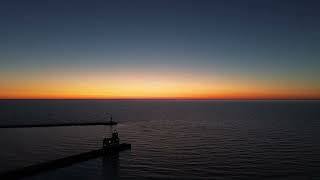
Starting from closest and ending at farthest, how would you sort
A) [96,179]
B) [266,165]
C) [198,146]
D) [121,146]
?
[96,179], [266,165], [121,146], [198,146]

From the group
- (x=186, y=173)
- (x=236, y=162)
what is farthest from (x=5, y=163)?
(x=236, y=162)

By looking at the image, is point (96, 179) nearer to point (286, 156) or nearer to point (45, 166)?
point (45, 166)

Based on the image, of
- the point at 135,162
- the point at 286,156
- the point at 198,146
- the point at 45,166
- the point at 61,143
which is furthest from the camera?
the point at 61,143

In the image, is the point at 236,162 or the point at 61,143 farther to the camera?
the point at 61,143

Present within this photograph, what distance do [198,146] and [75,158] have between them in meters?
26.1

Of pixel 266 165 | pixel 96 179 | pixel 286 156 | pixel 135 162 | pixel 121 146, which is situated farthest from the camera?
pixel 121 146

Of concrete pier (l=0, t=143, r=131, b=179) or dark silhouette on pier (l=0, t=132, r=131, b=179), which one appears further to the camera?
dark silhouette on pier (l=0, t=132, r=131, b=179)

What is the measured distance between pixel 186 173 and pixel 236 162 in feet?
35.0

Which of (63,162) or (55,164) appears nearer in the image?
(55,164)

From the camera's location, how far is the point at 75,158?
45.5 metres

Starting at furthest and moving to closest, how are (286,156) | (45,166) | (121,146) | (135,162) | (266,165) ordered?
(121,146), (286,156), (135,162), (266,165), (45,166)

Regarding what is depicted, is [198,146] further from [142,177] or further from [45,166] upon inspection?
[45,166]

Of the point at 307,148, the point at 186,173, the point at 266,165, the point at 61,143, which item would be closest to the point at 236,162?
the point at 266,165

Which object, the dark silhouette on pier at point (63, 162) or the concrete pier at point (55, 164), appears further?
the dark silhouette on pier at point (63, 162)
